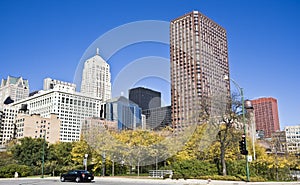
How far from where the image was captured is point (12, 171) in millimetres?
41156

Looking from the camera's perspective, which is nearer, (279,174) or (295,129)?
(279,174)

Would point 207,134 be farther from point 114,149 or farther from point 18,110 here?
point 18,110

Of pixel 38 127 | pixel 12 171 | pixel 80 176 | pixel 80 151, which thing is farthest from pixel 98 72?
pixel 38 127

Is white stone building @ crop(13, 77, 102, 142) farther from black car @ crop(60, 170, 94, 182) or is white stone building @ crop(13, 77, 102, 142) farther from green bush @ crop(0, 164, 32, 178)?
black car @ crop(60, 170, 94, 182)

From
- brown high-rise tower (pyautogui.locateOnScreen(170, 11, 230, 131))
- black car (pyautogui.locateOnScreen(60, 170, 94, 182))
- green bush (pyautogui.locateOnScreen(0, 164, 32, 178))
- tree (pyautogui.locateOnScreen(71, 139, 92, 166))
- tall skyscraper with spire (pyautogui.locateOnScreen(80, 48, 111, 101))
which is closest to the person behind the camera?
black car (pyautogui.locateOnScreen(60, 170, 94, 182))

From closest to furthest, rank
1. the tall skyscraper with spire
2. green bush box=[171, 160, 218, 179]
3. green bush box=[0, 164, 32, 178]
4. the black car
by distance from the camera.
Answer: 1. the black car
2. the tall skyscraper with spire
3. green bush box=[171, 160, 218, 179]
4. green bush box=[0, 164, 32, 178]

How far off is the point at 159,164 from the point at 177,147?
458 cm

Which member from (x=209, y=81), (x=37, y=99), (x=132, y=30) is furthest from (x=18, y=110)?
(x=132, y=30)

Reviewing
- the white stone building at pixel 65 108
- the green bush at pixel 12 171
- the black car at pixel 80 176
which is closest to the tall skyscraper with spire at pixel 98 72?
the black car at pixel 80 176

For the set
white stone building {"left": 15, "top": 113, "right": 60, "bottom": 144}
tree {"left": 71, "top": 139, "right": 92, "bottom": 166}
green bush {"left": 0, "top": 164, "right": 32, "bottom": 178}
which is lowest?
green bush {"left": 0, "top": 164, "right": 32, "bottom": 178}

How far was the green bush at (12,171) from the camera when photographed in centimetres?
4009

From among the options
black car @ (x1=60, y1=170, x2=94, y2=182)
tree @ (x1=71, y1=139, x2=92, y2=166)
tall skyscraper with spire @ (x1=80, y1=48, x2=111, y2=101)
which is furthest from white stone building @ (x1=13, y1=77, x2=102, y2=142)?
black car @ (x1=60, y1=170, x2=94, y2=182)

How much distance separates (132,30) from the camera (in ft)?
63.7

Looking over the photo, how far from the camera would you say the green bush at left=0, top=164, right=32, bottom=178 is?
40.1 meters
